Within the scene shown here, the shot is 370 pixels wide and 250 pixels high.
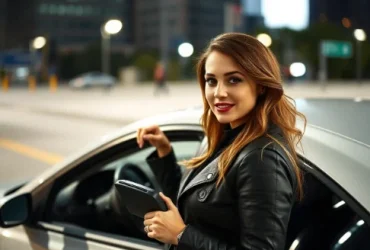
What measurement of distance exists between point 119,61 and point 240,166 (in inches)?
3828

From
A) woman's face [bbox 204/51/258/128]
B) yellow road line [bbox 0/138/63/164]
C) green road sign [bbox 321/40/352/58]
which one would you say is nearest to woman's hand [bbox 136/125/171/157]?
woman's face [bbox 204/51/258/128]

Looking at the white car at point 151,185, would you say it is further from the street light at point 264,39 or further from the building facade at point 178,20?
the building facade at point 178,20

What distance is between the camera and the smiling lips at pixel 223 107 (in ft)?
5.77

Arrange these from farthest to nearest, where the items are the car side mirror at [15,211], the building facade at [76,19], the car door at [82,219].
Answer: the building facade at [76,19]
the car side mirror at [15,211]
the car door at [82,219]

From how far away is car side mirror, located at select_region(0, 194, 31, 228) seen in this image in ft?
8.12

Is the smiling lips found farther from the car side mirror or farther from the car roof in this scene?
the car side mirror

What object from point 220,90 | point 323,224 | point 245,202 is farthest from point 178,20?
point 245,202

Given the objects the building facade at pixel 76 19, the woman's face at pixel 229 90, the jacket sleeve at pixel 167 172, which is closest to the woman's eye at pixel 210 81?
the woman's face at pixel 229 90

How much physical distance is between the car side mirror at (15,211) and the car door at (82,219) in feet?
0.23

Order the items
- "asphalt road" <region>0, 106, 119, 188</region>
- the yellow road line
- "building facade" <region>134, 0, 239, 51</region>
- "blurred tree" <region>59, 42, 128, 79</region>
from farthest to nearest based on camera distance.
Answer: "building facade" <region>134, 0, 239, 51</region> → "blurred tree" <region>59, 42, 128, 79</region> → the yellow road line → "asphalt road" <region>0, 106, 119, 188</region>

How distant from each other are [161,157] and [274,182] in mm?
1066

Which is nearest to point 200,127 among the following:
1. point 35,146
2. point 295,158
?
point 295,158

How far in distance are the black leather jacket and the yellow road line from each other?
8.82 metres

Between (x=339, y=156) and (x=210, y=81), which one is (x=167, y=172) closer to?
(x=210, y=81)
